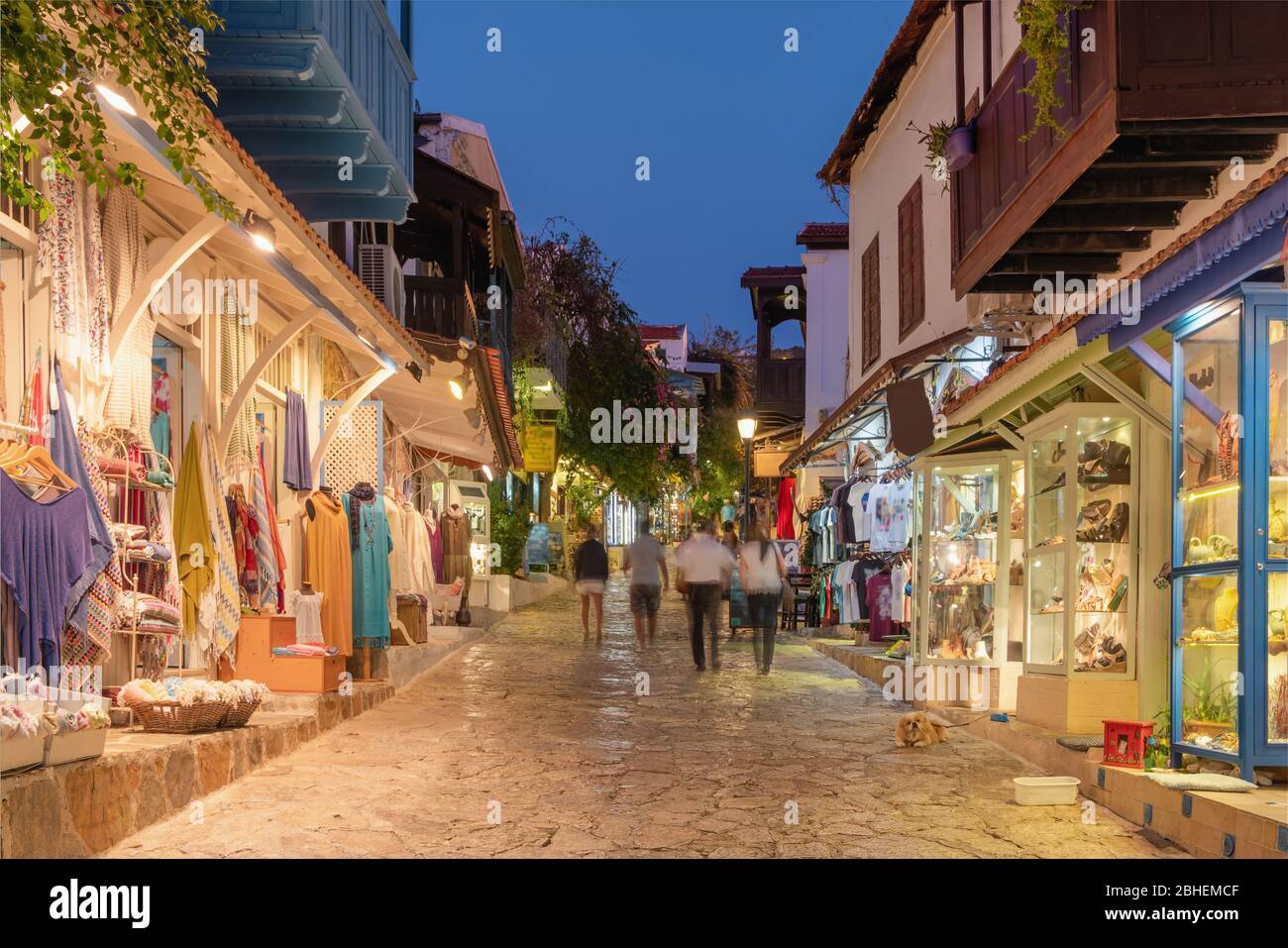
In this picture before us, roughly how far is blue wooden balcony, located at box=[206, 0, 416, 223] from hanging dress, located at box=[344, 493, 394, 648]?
327 centimetres

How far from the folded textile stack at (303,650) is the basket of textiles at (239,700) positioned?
191 centimetres

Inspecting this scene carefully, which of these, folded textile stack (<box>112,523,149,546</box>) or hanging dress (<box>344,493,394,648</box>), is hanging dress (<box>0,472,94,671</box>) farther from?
hanging dress (<box>344,493,394,648</box>)

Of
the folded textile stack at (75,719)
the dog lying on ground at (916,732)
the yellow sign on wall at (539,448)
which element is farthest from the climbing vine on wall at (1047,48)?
the yellow sign on wall at (539,448)

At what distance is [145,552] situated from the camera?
27.5 ft

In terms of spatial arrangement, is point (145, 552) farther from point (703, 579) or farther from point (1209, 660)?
point (703, 579)

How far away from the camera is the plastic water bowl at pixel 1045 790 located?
838 centimetres

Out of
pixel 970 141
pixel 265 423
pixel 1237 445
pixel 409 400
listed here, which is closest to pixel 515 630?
pixel 409 400

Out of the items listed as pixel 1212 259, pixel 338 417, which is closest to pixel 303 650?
pixel 338 417

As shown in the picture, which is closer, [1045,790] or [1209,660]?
[1209,660]

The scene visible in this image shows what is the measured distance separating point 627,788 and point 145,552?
3397 mm

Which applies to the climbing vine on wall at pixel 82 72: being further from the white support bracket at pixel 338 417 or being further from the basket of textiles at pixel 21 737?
the white support bracket at pixel 338 417

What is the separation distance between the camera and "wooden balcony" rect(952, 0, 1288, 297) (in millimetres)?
8289

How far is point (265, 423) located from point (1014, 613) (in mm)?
7556
